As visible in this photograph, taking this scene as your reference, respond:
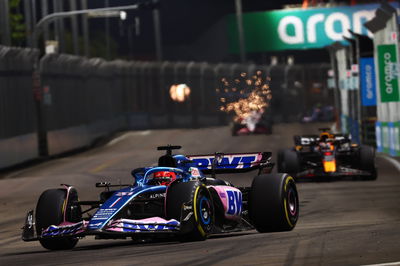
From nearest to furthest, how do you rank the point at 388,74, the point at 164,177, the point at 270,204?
the point at 164,177 < the point at 270,204 < the point at 388,74

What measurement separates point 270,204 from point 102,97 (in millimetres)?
47789

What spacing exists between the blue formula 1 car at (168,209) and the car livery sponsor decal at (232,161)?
0.48 m

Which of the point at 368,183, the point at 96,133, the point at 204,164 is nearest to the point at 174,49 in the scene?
the point at 96,133

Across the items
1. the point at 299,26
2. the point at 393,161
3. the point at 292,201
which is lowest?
the point at 393,161

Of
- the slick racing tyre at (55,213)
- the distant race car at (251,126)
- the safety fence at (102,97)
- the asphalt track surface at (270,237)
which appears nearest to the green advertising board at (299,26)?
the safety fence at (102,97)

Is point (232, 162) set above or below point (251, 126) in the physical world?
above

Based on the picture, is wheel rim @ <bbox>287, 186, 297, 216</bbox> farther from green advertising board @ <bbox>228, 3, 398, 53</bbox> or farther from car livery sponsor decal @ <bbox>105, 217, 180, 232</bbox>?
green advertising board @ <bbox>228, 3, 398, 53</bbox>

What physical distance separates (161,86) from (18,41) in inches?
379

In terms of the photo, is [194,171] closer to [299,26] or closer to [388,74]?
[388,74]

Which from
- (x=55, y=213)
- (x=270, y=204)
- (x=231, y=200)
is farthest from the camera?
(x=231, y=200)

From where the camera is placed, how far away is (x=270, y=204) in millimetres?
13820

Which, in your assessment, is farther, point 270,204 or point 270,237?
point 270,204

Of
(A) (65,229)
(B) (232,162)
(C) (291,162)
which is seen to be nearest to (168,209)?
(A) (65,229)

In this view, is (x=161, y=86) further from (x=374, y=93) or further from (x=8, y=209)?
(x=8, y=209)
